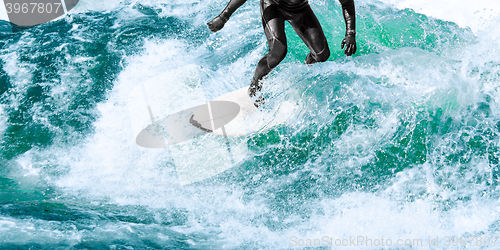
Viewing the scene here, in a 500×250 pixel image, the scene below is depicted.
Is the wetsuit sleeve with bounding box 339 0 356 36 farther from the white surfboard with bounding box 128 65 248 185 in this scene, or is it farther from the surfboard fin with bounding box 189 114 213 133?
the surfboard fin with bounding box 189 114 213 133

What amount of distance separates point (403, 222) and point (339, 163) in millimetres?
798

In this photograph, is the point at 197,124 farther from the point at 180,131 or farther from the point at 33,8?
the point at 33,8

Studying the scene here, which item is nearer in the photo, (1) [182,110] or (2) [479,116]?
(2) [479,116]

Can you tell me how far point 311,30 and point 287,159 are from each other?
4.44 ft

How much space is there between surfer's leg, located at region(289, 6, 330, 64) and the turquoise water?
1.60 ft

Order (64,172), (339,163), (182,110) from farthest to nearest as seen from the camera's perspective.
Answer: (182,110) → (64,172) → (339,163)

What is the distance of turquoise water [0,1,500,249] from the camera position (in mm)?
2875

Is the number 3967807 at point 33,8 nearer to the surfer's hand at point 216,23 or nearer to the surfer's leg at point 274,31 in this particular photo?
the surfer's hand at point 216,23

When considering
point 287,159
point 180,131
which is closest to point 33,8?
point 180,131

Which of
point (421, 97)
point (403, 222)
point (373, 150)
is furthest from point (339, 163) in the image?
point (421, 97)

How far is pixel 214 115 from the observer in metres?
3.61

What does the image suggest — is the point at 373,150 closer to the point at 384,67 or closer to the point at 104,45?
the point at 384,67

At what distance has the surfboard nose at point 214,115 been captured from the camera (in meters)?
3.54

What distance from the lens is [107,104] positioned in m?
4.08
